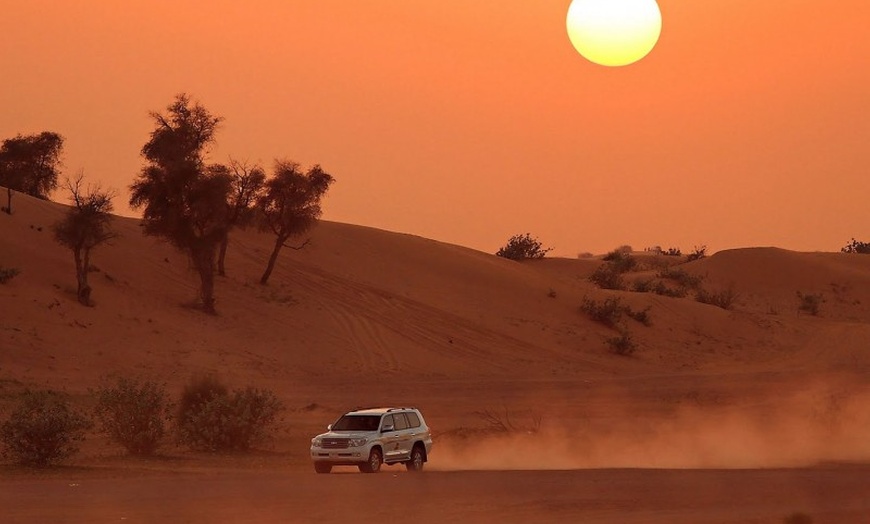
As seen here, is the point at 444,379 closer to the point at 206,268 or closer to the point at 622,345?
the point at 206,268

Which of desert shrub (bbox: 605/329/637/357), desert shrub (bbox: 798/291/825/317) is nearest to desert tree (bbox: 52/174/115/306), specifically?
desert shrub (bbox: 605/329/637/357)

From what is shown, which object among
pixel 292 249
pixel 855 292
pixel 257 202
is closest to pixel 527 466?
pixel 257 202

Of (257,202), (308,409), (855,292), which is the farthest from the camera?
(855,292)

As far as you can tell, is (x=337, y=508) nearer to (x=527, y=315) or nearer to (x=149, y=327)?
(x=149, y=327)

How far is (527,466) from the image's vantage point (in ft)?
95.0

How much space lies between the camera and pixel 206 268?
54469mm

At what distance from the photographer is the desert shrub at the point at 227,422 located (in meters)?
30.4

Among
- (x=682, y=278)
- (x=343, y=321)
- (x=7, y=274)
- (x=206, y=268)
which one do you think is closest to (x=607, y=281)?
(x=682, y=278)

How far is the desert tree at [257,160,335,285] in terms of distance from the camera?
197ft

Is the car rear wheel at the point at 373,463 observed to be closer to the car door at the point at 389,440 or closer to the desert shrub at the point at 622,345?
the car door at the point at 389,440

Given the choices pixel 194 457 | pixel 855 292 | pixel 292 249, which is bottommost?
pixel 194 457

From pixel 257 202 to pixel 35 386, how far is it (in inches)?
805

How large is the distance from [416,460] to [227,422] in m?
6.26

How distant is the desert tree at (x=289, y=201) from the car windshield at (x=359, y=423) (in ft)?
114
